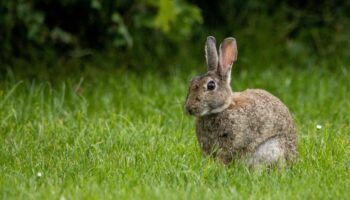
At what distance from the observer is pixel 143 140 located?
663 centimetres

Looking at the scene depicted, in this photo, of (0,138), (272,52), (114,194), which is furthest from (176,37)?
(114,194)

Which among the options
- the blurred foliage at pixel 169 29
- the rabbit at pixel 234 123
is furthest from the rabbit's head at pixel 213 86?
the blurred foliage at pixel 169 29

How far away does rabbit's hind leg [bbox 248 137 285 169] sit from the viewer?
5887mm

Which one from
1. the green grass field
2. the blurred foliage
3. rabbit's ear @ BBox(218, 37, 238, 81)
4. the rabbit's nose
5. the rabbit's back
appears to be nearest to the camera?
the green grass field

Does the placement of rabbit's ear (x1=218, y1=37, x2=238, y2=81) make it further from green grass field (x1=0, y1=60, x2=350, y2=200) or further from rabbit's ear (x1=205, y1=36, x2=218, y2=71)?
green grass field (x1=0, y1=60, x2=350, y2=200)

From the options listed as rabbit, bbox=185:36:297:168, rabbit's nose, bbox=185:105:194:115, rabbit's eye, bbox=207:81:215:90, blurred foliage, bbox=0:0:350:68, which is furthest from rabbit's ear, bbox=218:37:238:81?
blurred foliage, bbox=0:0:350:68

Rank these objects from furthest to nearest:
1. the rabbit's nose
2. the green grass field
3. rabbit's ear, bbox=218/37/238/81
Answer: rabbit's ear, bbox=218/37/238/81
the rabbit's nose
the green grass field

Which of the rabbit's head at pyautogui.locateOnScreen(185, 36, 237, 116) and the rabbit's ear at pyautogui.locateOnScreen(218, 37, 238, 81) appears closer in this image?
the rabbit's head at pyautogui.locateOnScreen(185, 36, 237, 116)

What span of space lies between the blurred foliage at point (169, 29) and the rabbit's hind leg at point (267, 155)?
318 cm

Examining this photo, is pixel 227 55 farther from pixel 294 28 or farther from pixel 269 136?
pixel 294 28

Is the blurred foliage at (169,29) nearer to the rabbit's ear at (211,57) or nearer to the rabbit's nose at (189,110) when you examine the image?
the rabbit's ear at (211,57)

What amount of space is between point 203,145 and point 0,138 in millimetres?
Answer: 1720

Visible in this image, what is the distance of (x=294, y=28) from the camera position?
34.0 ft

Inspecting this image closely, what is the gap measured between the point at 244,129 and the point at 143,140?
101 centimetres
